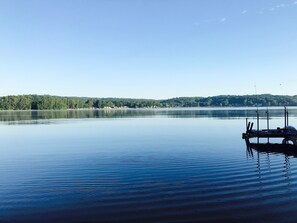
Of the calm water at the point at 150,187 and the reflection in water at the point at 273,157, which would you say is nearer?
the calm water at the point at 150,187

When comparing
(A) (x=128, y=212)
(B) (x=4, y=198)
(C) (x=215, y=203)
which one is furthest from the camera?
(B) (x=4, y=198)

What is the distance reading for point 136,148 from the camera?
111ft

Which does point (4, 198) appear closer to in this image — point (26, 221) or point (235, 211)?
point (26, 221)

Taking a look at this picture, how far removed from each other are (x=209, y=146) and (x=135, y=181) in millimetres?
17484

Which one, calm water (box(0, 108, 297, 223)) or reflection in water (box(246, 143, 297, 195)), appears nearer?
calm water (box(0, 108, 297, 223))

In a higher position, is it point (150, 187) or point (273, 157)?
point (150, 187)

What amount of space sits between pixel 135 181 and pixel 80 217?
20.2ft

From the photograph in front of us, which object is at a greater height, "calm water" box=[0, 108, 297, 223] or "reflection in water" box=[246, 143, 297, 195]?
"calm water" box=[0, 108, 297, 223]

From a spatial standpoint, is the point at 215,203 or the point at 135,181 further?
the point at 135,181

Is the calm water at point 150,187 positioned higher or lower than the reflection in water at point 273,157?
higher

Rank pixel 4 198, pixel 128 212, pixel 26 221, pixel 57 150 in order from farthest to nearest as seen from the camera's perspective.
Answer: pixel 57 150
pixel 4 198
pixel 128 212
pixel 26 221

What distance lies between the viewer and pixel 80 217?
42.6ft

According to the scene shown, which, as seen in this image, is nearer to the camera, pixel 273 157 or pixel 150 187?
pixel 150 187

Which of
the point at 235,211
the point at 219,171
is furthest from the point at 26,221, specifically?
the point at 219,171
